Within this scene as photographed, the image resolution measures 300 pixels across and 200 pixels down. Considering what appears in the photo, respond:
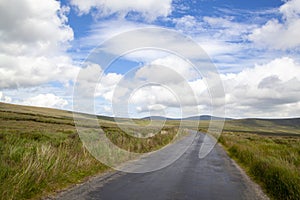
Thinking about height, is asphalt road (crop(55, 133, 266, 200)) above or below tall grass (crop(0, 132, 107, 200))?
below

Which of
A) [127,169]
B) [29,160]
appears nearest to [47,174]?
[29,160]

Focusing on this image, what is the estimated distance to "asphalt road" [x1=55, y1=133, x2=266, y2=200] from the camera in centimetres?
863

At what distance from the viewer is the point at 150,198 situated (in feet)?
27.2

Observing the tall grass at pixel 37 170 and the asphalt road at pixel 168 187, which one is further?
the asphalt road at pixel 168 187

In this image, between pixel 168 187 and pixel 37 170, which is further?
pixel 168 187

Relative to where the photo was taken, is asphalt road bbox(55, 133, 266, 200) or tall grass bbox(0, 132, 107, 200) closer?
tall grass bbox(0, 132, 107, 200)

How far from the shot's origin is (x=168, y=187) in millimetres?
9914

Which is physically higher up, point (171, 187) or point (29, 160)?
point (29, 160)

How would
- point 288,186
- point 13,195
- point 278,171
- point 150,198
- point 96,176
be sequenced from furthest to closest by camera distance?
point 96,176
point 278,171
point 288,186
point 150,198
point 13,195

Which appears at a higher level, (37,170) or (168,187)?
(37,170)

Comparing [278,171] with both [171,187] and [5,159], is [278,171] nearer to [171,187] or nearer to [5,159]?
[171,187]

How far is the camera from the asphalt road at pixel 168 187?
8.63m

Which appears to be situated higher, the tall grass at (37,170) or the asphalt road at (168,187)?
the tall grass at (37,170)

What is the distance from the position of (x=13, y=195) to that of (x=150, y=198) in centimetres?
341
